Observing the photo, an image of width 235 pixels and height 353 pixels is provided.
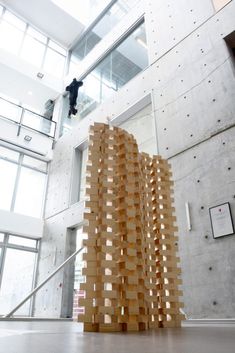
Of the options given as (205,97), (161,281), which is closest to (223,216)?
(161,281)

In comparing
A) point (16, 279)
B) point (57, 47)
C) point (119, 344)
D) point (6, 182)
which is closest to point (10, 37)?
point (57, 47)

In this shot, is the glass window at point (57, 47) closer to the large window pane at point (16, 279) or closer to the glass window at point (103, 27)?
the glass window at point (103, 27)

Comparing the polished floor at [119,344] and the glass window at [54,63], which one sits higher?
the glass window at [54,63]

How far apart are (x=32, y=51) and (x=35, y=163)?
497 centimetres

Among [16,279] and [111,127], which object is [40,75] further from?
[111,127]

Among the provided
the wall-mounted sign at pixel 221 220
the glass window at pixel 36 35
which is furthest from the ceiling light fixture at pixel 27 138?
the wall-mounted sign at pixel 221 220

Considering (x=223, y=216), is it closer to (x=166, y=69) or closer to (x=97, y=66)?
(x=166, y=69)

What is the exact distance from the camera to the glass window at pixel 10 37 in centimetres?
1105

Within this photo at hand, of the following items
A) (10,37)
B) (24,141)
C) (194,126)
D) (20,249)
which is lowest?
(20,249)

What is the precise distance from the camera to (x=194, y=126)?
209 inches

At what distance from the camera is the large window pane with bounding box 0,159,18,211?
9.19 meters

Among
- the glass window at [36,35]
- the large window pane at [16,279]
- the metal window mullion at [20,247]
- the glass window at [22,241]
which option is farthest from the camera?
the glass window at [36,35]

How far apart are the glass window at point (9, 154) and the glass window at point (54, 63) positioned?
13.3 ft

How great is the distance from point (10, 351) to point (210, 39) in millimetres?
6147
